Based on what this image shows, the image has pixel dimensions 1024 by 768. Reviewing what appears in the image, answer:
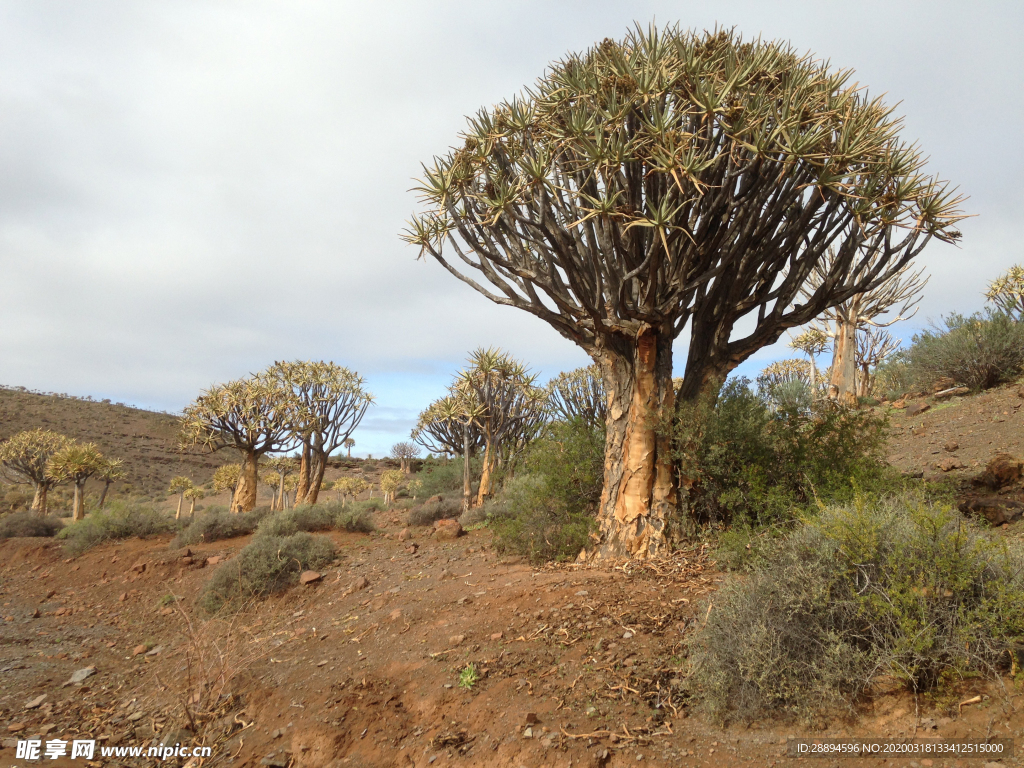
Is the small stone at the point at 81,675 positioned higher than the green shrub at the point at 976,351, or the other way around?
the green shrub at the point at 976,351

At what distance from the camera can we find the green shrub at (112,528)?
1345cm

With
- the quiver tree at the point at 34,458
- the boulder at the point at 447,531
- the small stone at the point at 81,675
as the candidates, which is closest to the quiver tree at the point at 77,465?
the quiver tree at the point at 34,458

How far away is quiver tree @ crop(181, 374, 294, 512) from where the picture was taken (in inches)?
695

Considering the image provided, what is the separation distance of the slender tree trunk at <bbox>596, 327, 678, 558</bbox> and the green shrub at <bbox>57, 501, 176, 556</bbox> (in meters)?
12.6

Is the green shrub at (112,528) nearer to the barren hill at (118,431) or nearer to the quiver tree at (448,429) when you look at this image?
the quiver tree at (448,429)

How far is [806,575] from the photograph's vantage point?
362 cm

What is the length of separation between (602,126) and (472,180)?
7.41ft

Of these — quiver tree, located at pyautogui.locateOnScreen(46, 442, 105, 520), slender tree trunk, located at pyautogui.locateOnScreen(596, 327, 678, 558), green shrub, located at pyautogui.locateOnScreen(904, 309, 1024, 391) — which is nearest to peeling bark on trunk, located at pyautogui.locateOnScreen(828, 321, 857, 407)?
green shrub, located at pyautogui.locateOnScreen(904, 309, 1024, 391)

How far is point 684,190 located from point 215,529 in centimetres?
1278

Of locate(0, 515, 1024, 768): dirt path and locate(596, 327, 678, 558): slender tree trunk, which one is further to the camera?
locate(596, 327, 678, 558): slender tree trunk

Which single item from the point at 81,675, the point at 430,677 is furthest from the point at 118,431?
the point at 430,677

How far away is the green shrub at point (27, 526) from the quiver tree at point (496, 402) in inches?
488

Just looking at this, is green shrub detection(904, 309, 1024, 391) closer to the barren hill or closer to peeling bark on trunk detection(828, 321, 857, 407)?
peeling bark on trunk detection(828, 321, 857, 407)

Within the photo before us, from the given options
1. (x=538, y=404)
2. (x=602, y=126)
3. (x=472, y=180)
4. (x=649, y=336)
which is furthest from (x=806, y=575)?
(x=538, y=404)
